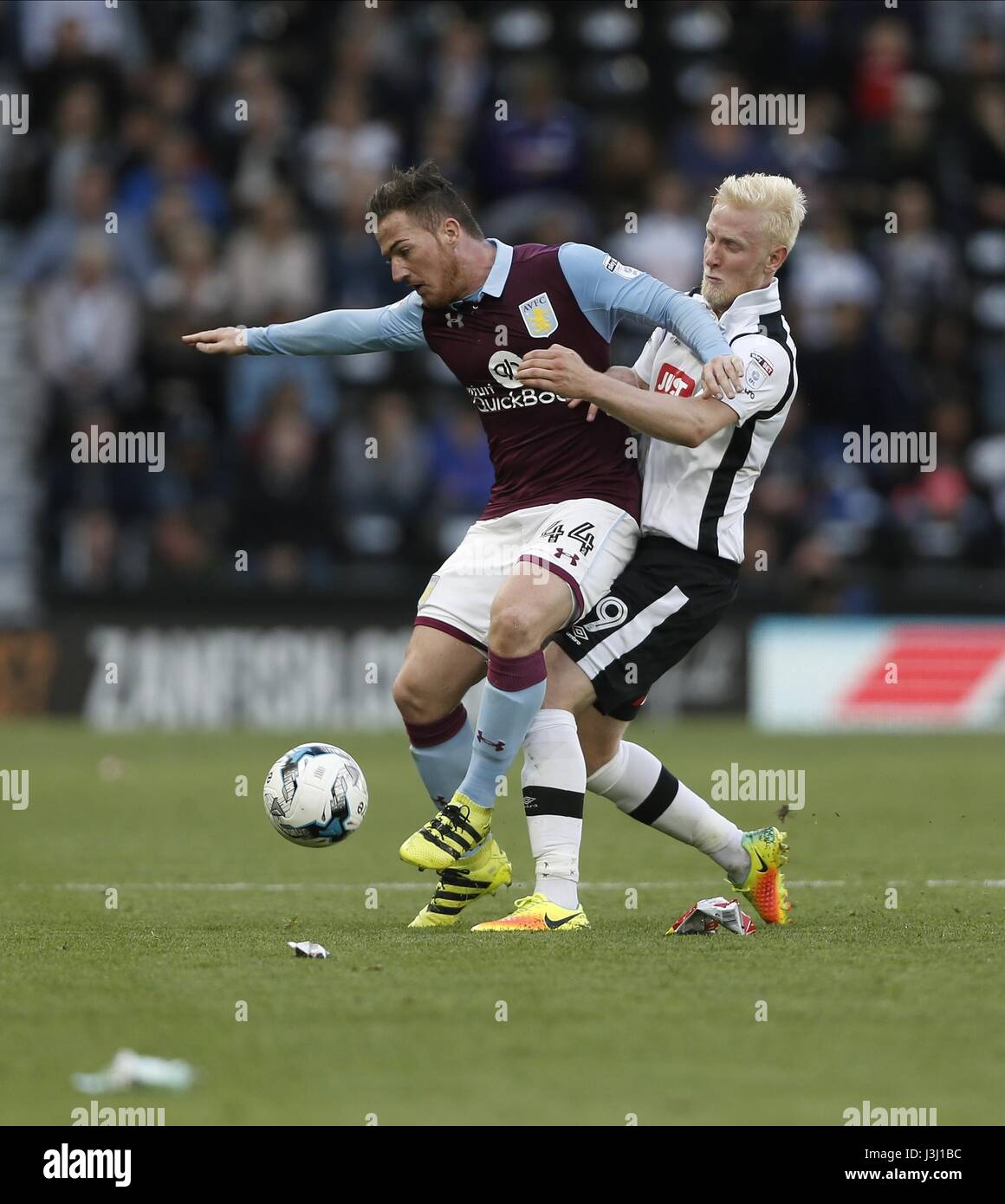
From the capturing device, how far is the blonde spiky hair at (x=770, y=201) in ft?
19.8

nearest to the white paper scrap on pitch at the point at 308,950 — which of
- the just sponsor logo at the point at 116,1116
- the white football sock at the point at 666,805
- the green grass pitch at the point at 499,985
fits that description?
the green grass pitch at the point at 499,985

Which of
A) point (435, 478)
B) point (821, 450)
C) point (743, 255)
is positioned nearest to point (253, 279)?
point (435, 478)

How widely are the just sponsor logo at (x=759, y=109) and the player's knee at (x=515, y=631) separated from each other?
38.3 ft

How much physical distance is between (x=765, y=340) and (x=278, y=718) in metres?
9.28

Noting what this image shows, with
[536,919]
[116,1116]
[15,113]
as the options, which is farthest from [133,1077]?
[15,113]

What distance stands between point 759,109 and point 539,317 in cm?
1157

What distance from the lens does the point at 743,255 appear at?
20.1ft

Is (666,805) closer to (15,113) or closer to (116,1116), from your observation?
(116,1116)

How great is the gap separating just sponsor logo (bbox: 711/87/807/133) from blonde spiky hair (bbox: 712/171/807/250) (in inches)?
429

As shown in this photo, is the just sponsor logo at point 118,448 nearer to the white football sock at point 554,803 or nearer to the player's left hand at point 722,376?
the white football sock at point 554,803

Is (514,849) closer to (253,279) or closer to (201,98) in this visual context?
(253,279)

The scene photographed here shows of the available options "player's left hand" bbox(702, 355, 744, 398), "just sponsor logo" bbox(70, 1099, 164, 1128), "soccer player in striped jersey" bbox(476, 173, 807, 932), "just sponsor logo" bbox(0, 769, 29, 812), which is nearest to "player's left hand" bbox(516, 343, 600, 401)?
"soccer player in striped jersey" bbox(476, 173, 807, 932)

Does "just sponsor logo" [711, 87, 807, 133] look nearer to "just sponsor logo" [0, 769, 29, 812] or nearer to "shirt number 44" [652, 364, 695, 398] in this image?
"just sponsor logo" [0, 769, 29, 812]
